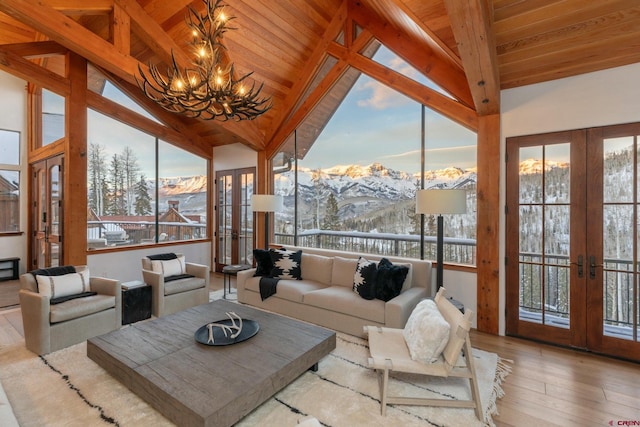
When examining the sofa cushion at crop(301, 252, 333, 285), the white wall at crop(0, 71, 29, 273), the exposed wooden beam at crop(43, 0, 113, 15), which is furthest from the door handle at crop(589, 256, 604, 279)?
the white wall at crop(0, 71, 29, 273)

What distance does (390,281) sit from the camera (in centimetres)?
342

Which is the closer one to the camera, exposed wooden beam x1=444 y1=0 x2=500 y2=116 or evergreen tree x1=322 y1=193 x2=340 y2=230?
exposed wooden beam x1=444 y1=0 x2=500 y2=116

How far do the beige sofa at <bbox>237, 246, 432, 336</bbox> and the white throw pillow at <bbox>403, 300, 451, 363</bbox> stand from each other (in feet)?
2.58

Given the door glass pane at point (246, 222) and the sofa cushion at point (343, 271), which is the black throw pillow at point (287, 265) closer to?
the sofa cushion at point (343, 271)

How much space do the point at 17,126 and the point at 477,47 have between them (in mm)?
8140

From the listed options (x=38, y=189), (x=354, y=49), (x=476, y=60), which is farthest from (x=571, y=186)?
(x=38, y=189)

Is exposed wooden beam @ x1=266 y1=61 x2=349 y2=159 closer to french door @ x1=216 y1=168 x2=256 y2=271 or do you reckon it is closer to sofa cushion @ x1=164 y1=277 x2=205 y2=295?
french door @ x1=216 y1=168 x2=256 y2=271

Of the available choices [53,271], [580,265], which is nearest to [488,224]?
[580,265]

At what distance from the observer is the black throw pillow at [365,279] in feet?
11.4

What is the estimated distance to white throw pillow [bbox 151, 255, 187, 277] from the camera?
4.12 metres

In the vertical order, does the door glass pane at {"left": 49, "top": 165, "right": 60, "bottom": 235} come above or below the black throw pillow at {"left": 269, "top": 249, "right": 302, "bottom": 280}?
above

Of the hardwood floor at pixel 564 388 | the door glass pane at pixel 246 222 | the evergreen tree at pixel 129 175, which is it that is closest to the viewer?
the hardwood floor at pixel 564 388

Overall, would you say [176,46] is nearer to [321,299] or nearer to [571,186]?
[321,299]

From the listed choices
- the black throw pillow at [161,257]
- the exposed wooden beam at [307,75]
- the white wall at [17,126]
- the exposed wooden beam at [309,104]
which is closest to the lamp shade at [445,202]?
the exposed wooden beam at [309,104]
